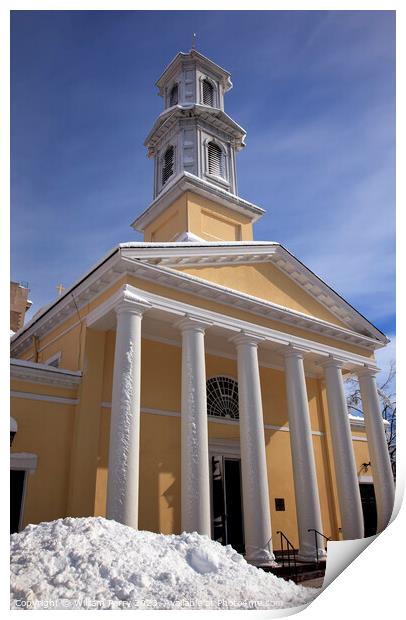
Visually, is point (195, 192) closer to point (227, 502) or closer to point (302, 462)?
point (302, 462)

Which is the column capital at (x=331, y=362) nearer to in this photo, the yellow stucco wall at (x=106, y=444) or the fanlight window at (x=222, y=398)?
the yellow stucco wall at (x=106, y=444)

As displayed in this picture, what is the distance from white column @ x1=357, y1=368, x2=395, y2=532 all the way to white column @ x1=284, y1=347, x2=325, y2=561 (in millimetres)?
1633

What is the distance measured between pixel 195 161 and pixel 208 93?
3.73m

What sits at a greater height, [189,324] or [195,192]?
[195,192]

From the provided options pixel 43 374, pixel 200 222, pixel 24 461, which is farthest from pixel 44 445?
pixel 200 222

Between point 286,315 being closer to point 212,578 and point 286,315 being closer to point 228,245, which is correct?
→ point 228,245

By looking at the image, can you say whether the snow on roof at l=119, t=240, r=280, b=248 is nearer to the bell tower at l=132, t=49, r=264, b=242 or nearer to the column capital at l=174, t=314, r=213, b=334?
the column capital at l=174, t=314, r=213, b=334

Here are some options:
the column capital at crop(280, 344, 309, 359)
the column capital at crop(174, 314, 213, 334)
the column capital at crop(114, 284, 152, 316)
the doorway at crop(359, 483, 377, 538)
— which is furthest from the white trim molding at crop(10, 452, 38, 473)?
the doorway at crop(359, 483, 377, 538)

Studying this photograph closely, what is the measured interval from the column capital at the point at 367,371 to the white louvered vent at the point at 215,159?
8.52 meters

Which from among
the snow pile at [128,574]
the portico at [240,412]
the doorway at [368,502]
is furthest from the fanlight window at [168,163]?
the snow pile at [128,574]

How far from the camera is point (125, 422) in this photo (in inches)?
368

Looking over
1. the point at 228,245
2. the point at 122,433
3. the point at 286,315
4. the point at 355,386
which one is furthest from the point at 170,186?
the point at 122,433

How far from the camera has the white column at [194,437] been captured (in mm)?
9508

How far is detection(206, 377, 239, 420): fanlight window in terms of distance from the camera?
13.6m
